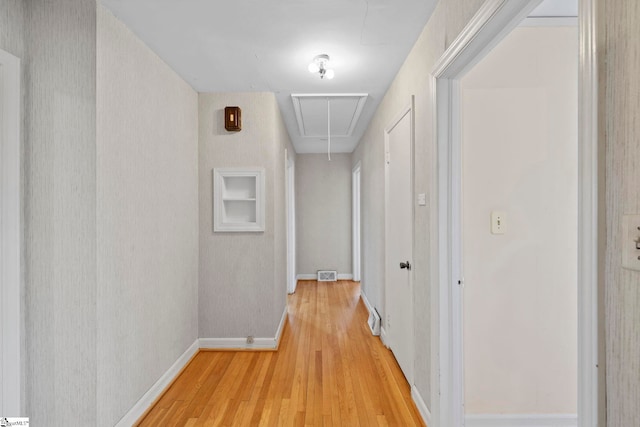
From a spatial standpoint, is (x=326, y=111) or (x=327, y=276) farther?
(x=327, y=276)

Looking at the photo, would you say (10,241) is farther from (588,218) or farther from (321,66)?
(588,218)

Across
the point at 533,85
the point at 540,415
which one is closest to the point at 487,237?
the point at 533,85

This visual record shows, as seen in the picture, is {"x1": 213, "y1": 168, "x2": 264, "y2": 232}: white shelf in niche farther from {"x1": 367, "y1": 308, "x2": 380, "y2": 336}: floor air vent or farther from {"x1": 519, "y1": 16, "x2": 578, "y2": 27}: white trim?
{"x1": 519, "y1": 16, "x2": 578, "y2": 27}: white trim

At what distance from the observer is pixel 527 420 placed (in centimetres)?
196

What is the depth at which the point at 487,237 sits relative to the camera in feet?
6.43

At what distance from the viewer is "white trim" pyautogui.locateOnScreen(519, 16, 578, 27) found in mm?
1879

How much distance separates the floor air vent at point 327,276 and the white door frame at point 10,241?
4.88 metres

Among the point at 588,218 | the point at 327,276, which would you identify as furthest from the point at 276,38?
the point at 327,276

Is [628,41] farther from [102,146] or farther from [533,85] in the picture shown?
[102,146]

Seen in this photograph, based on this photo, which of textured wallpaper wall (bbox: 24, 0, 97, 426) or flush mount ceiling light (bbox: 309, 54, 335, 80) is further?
flush mount ceiling light (bbox: 309, 54, 335, 80)

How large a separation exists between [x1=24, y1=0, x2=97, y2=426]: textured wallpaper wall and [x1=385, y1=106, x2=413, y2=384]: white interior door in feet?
6.46

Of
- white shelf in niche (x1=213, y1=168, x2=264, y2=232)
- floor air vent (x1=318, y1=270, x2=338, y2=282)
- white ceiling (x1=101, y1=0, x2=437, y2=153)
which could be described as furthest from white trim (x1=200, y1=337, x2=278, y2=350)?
floor air vent (x1=318, y1=270, x2=338, y2=282)

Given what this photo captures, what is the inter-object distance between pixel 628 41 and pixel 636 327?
62cm

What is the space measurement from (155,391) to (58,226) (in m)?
1.31
